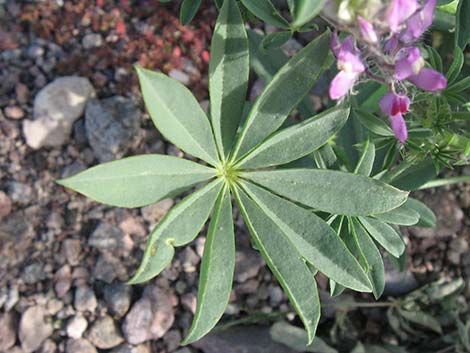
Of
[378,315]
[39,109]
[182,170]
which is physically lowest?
[378,315]

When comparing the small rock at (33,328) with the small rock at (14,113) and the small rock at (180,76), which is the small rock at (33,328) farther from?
the small rock at (180,76)

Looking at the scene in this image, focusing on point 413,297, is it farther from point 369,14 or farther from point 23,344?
point 369,14

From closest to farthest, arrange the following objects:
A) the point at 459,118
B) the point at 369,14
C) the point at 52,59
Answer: the point at 369,14
the point at 459,118
the point at 52,59

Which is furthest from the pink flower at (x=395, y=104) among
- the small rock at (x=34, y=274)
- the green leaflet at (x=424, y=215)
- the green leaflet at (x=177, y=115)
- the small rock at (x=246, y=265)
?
the small rock at (x=34, y=274)

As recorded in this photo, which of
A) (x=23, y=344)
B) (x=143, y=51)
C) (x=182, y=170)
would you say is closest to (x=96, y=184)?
(x=182, y=170)

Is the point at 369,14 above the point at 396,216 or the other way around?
above

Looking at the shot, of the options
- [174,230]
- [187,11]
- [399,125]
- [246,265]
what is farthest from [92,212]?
[399,125]

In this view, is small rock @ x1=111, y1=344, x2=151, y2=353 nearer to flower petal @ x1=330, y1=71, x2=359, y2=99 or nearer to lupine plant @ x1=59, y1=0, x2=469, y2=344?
lupine plant @ x1=59, y1=0, x2=469, y2=344
